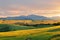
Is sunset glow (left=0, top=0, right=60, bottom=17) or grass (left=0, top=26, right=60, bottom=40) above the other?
sunset glow (left=0, top=0, right=60, bottom=17)

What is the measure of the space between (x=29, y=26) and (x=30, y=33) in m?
0.17

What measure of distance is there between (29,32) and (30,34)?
4cm

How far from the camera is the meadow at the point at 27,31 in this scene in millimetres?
1939

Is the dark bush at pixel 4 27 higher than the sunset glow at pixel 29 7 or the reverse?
the reverse

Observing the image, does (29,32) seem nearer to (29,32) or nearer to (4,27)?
(29,32)

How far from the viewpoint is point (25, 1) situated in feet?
A: 7.34

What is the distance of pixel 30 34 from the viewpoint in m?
1.99

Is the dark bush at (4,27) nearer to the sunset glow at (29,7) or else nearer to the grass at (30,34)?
the grass at (30,34)

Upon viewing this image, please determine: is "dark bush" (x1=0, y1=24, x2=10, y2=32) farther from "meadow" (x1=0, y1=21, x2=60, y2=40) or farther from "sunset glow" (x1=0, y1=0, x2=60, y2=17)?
"sunset glow" (x1=0, y1=0, x2=60, y2=17)

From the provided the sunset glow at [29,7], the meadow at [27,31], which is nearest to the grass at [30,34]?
the meadow at [27,31]

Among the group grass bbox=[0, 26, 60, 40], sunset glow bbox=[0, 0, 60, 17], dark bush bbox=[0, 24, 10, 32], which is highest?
sunset glow bbox=[0, 0, 60, 17]

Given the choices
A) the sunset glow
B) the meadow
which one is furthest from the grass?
the sunset glow

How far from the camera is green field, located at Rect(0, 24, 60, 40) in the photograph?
76.3 inches

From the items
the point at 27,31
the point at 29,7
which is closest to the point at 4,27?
the point at 27,31
